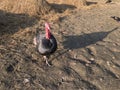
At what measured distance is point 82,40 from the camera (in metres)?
8.83

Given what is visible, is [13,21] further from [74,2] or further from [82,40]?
[74,2]

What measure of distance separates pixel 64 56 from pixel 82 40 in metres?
1.32

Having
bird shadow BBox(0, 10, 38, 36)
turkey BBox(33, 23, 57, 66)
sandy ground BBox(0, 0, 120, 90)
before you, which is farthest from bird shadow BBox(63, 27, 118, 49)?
bird shadow BBox(0, 10, 38, 36)

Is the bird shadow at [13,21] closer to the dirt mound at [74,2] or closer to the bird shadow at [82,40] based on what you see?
the bird shadow at [82,40]

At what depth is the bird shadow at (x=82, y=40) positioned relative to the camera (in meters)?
8.41

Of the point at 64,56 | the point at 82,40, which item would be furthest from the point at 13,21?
the point at 64,56

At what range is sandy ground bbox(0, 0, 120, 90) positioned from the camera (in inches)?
260

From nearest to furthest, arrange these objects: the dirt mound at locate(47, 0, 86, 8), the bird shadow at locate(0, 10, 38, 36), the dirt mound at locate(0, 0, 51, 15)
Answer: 1. the bird shadow at locate(0, 10, 38, 36)
2. the dirt mound at locate(0, 0, 51, 15)
3. the dirt mound at locate(47, 0, 86, 8)

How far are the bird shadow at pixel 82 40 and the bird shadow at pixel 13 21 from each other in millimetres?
1636

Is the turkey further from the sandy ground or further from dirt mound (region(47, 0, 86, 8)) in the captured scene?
dirt mound (region(47, 0, 86, 8))

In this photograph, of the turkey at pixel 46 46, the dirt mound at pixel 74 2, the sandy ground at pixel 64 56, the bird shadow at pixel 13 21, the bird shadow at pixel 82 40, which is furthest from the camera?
the dirt mound at pixel 74 2

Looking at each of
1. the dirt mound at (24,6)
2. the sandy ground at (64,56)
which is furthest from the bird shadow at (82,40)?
the dirt mound at (24,6)

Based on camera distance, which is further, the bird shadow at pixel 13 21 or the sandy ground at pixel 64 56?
the bird shadow at pixel 13 21

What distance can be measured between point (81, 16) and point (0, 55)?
15.2 ft
